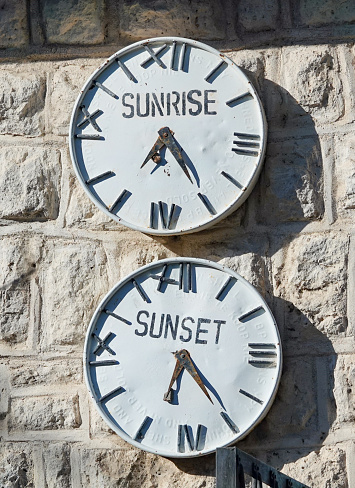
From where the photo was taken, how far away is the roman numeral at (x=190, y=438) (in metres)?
2.14

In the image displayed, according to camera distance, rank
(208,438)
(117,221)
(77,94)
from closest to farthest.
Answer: (208,438)
(117,221)
(77,94)

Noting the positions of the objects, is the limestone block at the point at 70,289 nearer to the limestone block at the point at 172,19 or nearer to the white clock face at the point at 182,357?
the white clock face at the point at 182,357

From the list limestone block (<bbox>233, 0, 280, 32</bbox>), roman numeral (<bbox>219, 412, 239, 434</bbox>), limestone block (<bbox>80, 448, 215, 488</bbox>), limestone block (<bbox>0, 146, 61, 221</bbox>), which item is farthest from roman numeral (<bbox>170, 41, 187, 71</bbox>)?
limestone block (<bbox>80, 448, 215, 488</bbox>)

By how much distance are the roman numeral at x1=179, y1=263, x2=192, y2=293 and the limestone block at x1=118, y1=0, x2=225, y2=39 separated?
0.74 m

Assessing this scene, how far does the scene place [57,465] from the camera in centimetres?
226

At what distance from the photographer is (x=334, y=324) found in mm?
2223

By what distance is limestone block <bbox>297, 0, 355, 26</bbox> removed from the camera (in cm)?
240

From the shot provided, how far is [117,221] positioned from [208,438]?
26.2 inches

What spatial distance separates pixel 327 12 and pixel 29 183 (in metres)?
1.05

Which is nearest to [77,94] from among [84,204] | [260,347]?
[84,204]

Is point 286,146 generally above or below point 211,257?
above

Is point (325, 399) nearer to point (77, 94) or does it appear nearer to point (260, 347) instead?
point (260, 347)

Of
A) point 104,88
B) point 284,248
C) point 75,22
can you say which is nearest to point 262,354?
point 284,248

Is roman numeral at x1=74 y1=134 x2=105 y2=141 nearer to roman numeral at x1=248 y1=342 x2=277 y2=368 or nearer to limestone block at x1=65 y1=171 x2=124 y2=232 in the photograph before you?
limestone block at x1=65 y1=171 x2=124 y2=232
